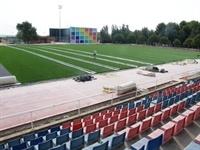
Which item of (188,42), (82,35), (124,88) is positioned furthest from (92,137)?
(82,35)

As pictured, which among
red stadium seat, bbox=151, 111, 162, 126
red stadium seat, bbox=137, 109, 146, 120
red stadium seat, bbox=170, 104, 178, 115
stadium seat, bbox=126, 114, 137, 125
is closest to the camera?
red stadium seat, bbox=151, 111, 162, 126

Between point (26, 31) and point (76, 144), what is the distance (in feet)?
330

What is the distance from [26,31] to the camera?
99062 millimetres

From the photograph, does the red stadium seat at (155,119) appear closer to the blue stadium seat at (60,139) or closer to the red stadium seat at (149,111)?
the red stadium seat at (149,111)

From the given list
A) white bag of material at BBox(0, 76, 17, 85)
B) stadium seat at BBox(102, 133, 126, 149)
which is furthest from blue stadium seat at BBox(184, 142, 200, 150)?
white bag of material at BBox(0, 76, 17, 85)

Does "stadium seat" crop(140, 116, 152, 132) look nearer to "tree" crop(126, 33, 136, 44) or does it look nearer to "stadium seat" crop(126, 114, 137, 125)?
"stadium seat" crop(126, 114, 137, 125)

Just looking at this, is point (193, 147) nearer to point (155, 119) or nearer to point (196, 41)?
point (155, 119)

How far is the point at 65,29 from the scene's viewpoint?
113875mm

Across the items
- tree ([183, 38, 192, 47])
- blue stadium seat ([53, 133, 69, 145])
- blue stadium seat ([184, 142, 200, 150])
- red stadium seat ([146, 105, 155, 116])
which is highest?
tree ([183, 38, 192, 47])

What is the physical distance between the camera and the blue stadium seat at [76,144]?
7.00 metres

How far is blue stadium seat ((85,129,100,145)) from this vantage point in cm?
770

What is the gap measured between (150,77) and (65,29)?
94724 millimetres

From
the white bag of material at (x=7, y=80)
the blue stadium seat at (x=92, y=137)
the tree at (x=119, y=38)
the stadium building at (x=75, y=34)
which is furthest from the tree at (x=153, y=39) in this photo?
the blue stadium seat at (x=92, y=137)

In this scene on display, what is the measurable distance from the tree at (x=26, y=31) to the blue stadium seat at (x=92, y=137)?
9938 cm
